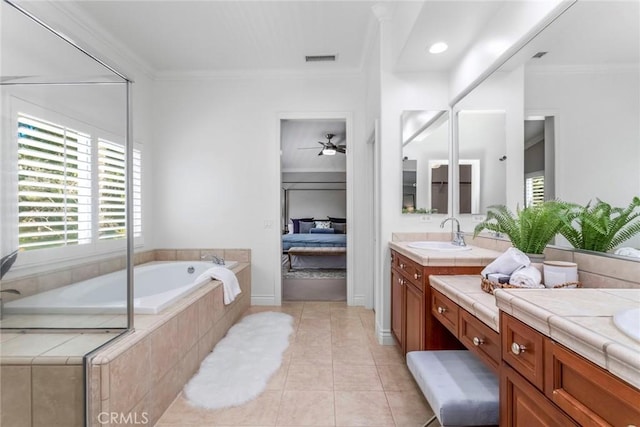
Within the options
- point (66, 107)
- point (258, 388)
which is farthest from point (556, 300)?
point (66, 107)

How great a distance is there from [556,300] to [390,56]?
2473 mm

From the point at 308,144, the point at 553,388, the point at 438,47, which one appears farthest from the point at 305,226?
the point at 553,388

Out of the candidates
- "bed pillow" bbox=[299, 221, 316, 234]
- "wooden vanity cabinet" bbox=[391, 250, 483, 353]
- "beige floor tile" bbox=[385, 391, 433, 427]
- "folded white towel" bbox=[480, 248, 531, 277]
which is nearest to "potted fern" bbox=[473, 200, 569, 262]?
"folded white towel" bbox=[480, 248, 531, 277]

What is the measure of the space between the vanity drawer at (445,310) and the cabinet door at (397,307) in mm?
507

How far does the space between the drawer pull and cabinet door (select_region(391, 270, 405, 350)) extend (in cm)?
137

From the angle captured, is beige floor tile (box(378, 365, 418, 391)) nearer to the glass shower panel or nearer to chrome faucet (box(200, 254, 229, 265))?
the glass shower panel

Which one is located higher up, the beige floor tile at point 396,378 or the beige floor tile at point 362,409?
the beige floor tile at point 396,378

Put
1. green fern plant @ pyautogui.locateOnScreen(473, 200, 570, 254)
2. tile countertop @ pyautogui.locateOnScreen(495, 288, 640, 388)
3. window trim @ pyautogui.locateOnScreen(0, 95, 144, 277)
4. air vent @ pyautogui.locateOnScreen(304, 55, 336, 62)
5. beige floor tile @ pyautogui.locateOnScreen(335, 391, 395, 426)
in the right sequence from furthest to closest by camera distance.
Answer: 1. air vent @ pyautogui.locateOnScreen(304, 55, 336, 62)
2. window trim @ pyautogui.locateOnScreen(0, 95, 144, 277)
3. beige floor tile @ pyautogui.locateOnScreen(335, 391, 395, 426)
4. green fern plant @ pyautogui.locateOnScreen(473, 200, 570, 254)
5. tile countertop @ pyautogui.locateOnScreen(495, 288, 640, 388)

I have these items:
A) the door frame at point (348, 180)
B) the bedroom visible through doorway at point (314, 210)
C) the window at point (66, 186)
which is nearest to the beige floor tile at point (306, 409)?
the window at point (66, 186)

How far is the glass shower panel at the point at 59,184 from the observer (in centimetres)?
178

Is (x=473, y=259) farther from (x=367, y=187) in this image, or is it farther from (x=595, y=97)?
(x=367, y=187)

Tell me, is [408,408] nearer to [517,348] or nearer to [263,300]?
[517,348]

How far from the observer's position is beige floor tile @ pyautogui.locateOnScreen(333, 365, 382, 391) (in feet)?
6.63

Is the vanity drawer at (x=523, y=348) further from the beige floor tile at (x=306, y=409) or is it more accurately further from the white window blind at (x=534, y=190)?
the beige floor tile at (x=306, y=409)
